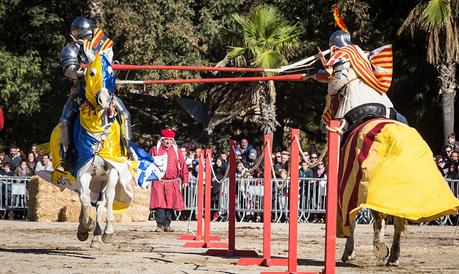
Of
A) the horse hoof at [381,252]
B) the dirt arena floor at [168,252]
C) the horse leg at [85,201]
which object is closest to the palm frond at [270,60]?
the dirt arena floor at [168,252]

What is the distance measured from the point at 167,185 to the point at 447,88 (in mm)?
9160

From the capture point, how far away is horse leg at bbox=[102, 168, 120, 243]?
16594 millimetres

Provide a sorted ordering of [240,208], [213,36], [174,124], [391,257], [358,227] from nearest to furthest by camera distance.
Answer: [391,257] < [358,227] < [240,208] < [213,36] < [174,124]

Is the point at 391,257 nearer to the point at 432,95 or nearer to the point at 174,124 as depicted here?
the point at 432,95

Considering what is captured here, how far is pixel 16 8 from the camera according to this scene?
3544 cm

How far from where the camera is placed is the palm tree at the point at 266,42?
3020cm

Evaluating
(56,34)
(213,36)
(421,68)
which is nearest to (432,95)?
(421,68)

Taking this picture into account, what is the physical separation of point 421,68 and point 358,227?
8.24 meters

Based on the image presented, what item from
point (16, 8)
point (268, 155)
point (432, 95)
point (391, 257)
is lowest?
point (391, 257)

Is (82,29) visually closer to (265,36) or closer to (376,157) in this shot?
(376,157)

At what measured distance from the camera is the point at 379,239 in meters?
14.6

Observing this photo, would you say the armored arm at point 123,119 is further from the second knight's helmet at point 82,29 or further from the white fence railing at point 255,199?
the white fence railing at point 255,199

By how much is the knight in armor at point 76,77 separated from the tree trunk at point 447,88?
13.6 m

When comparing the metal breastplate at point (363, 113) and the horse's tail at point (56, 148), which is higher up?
the metal breastplate at point (363, 113)
